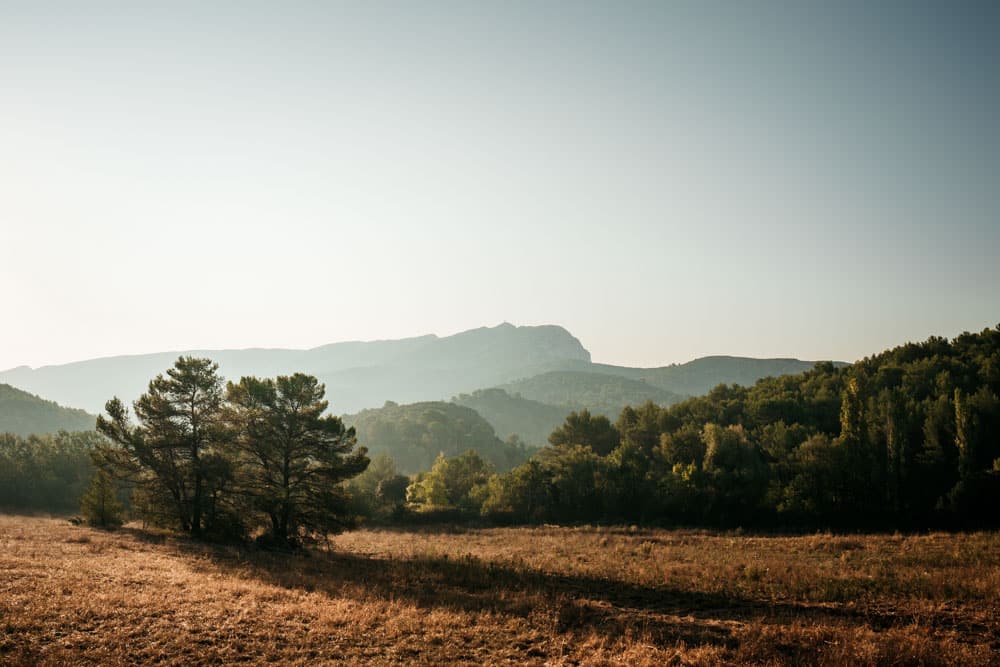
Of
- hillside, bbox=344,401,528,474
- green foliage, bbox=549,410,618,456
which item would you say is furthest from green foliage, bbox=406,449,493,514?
hillside, bbox=344,401,528,474

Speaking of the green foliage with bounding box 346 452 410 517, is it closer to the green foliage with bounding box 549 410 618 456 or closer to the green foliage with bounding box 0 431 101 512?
the green foliage with bounding box 549 410 618 456

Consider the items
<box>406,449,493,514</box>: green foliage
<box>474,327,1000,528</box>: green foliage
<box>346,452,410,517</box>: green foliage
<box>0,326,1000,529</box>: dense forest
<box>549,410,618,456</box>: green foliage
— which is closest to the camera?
<box>0,326,1000,529</box>: dense forest

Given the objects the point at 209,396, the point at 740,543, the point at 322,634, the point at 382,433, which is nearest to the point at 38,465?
the point at 209,396

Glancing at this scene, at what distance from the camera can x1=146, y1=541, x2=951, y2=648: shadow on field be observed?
46.8 feet

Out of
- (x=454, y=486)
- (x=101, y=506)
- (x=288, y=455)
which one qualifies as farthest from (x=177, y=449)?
(x=454, y=486)

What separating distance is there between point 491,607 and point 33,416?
204 meters

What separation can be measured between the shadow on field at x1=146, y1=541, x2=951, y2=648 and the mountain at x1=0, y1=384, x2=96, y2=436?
176985mm

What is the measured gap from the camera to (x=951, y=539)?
31.5 meters

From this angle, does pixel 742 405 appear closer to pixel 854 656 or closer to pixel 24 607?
pixel 854 656

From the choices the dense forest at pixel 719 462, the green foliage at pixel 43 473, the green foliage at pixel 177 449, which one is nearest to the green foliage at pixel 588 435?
the dense forest at pixel 719 462

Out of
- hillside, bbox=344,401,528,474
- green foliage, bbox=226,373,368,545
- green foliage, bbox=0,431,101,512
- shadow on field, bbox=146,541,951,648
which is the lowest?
hillside, bbox=344,401,528,474

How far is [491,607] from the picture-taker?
54.3 feet

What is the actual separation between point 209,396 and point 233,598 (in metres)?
21.3

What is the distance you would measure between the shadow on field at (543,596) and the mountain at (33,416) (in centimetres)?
17698
